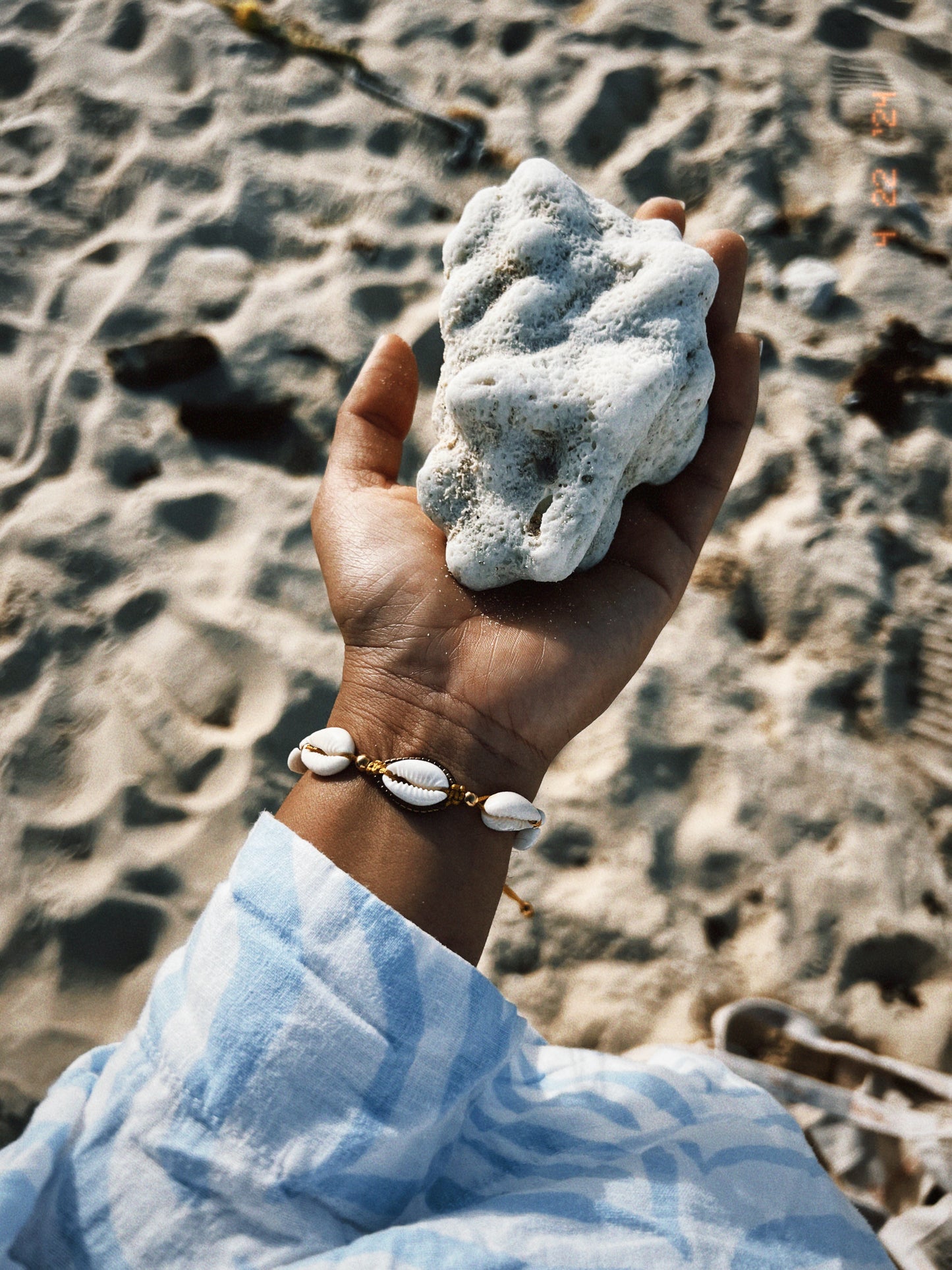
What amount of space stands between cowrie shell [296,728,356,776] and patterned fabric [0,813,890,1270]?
0.19 m

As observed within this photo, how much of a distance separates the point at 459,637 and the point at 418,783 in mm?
328

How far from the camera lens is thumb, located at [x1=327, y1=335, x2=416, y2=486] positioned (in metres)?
1.90

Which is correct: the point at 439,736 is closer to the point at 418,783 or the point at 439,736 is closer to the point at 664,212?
the point at 418,783

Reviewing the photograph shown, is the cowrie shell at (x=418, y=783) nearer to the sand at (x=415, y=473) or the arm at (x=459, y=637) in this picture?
the arm at (x=459, y=637)

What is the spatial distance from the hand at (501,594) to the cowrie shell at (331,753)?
0.26ft

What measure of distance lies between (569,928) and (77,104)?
11.2ft

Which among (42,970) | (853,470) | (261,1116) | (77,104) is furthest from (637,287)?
(77,104)

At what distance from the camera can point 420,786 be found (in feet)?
4.79

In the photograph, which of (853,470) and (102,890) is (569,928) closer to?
(102,890)

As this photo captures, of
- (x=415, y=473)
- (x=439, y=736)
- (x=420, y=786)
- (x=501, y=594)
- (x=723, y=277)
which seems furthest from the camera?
(x=415, y=473)

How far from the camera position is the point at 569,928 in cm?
205
